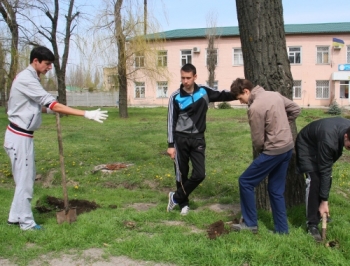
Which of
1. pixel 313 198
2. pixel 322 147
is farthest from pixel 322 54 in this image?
pixel 322 147

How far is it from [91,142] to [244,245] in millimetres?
9831

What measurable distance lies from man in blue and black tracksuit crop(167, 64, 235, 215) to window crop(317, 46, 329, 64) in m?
38.5

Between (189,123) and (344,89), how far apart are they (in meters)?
39.0

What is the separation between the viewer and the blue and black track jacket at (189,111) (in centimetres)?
522

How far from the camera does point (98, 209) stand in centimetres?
565

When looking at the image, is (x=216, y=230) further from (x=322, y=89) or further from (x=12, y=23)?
(x=322, y=89)

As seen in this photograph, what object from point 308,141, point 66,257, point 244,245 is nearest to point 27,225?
point 66,257

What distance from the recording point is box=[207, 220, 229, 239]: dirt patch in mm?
4295

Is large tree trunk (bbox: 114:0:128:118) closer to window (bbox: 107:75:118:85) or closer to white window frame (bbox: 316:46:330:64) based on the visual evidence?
window (bbox: 107:75:118:85)

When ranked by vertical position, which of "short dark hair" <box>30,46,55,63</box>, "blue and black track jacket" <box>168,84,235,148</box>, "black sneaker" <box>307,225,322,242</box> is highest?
"short dark hair" <box>30,46,55,63</box>

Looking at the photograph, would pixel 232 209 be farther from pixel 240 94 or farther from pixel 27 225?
pixel 27 225

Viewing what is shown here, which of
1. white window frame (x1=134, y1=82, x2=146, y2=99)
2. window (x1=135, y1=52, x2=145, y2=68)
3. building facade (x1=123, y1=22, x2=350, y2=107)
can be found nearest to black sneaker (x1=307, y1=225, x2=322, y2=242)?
window (x1=135, y1=52, x2=145, y2=68)

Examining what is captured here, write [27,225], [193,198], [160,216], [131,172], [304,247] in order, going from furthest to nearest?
[131,172] → [193,198] → [160,216] → [27,225] → [304,247]

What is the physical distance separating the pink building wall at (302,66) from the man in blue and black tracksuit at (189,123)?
33560mm
